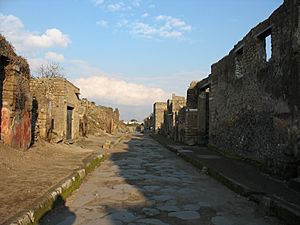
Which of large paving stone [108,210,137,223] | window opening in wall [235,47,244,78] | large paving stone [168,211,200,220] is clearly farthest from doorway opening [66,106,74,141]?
large paving stone [168,211,200,220]

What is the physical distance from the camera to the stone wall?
7.00m

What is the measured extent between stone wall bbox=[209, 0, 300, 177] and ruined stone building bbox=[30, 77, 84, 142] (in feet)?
22.7

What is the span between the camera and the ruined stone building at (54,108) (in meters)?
13.0

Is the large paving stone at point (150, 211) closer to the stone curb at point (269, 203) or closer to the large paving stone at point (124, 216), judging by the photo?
the large paving stone at point (124, 216)

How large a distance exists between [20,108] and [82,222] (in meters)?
6.50

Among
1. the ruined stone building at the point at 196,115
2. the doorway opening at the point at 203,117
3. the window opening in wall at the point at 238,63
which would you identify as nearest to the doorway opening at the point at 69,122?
the ruined stone building at the point at 196,115

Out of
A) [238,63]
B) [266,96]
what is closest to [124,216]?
[266,96]

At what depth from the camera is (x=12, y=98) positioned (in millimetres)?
9125

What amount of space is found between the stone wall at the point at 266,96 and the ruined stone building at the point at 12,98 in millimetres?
6559

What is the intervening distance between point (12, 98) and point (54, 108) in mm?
6142

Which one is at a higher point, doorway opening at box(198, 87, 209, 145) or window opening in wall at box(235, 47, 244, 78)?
window opening in wall at box(235, 47, 244, 78)

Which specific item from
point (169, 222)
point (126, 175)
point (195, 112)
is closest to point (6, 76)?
point (126, 175)

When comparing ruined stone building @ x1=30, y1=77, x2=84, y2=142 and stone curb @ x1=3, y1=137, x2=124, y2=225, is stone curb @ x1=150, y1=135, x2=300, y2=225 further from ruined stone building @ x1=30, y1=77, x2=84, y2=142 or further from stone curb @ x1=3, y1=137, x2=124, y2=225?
ruined stone building @ x1=30, y1=77, x2=84, y2=142

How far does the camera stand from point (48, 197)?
477cm
